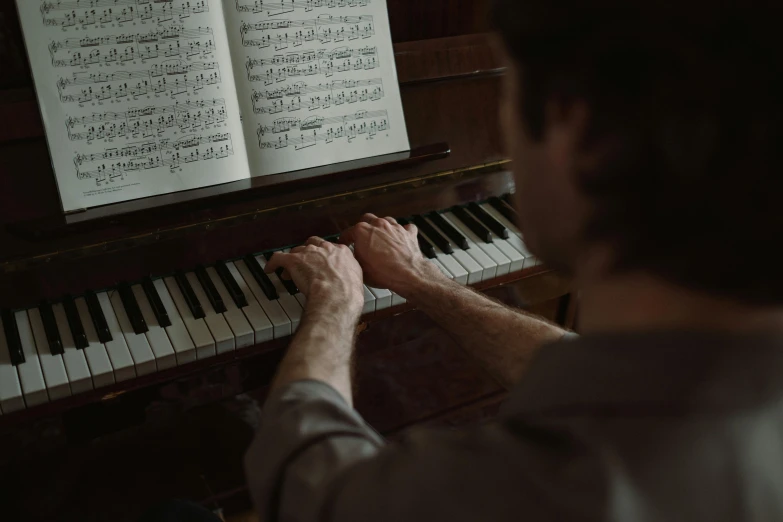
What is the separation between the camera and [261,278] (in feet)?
4.43

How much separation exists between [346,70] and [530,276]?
65cm

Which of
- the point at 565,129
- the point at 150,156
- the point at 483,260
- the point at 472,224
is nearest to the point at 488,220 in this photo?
the point at 472,224

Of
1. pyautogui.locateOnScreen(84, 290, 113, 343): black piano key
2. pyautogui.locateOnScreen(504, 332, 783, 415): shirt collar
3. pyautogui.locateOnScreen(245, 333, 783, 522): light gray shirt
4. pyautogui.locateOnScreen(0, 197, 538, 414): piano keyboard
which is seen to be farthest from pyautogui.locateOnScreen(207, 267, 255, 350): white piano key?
pyautogui.locateOnScreen(504, 332, 783, 415): shirt collar

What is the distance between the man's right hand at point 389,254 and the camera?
1307mm

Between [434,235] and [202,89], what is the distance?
60 cm

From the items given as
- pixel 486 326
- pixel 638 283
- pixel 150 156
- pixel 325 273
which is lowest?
pixel 486 326

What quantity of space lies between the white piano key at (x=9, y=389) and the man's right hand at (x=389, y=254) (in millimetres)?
659

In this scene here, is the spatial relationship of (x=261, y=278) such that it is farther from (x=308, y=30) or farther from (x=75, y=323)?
(x=308, y=30)

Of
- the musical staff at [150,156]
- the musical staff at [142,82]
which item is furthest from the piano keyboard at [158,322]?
the musical staff at [142,82]

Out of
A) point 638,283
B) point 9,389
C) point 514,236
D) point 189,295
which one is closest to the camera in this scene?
point 638,283

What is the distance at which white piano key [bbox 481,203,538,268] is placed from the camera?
150 cm

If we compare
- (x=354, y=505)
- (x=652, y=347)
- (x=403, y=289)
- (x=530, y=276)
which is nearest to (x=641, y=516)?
(x=652, y=347)

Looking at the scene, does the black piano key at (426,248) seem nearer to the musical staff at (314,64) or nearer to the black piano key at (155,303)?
the musical staff at (314,64)

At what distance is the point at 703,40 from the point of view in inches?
18.4
